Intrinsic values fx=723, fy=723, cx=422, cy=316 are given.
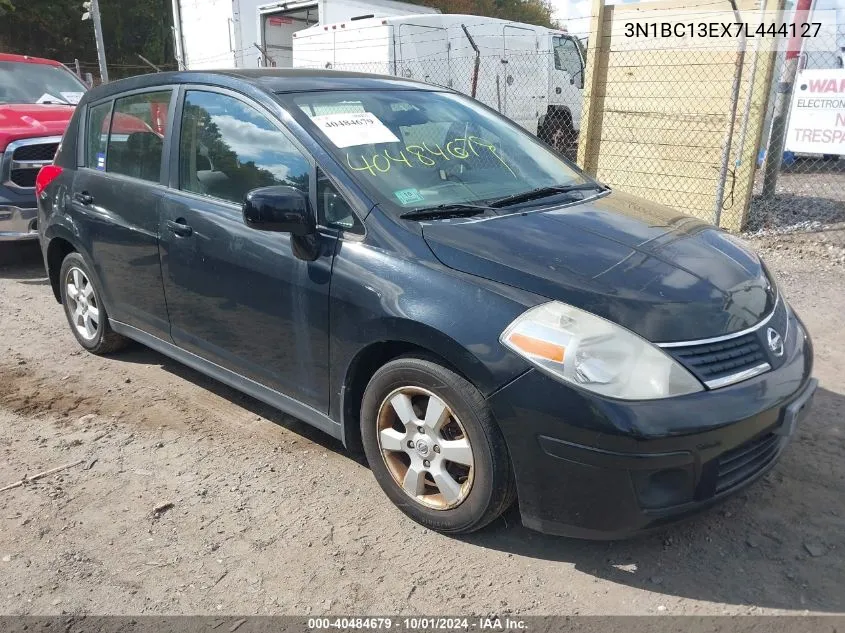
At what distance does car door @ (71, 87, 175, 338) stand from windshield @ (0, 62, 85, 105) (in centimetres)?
430

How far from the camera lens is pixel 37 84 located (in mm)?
8367

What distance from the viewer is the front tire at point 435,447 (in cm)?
259

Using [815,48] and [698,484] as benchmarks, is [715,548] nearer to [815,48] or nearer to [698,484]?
[698,484]

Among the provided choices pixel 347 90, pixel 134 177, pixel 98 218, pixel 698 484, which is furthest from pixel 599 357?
pixel 98 218

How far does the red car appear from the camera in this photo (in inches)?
263

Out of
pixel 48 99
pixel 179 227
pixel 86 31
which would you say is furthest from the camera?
pixel 86 31

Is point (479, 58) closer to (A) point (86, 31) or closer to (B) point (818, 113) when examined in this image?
(B) point (818, 113)

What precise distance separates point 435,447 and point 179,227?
180 cm

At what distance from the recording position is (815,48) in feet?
24.8

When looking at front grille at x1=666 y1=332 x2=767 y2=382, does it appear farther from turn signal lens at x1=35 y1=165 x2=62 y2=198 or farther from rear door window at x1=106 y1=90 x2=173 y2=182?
turn signal lens at x1=35 y1=165 x2=62 y2=198

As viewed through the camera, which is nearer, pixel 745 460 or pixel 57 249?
pixel 745 460

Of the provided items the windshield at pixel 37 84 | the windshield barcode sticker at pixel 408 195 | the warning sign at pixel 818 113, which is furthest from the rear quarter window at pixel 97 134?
the warning sign at pixel 818 113

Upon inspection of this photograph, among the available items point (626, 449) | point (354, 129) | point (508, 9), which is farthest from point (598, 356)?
point (508, 9)

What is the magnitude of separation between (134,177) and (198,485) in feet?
6.02
